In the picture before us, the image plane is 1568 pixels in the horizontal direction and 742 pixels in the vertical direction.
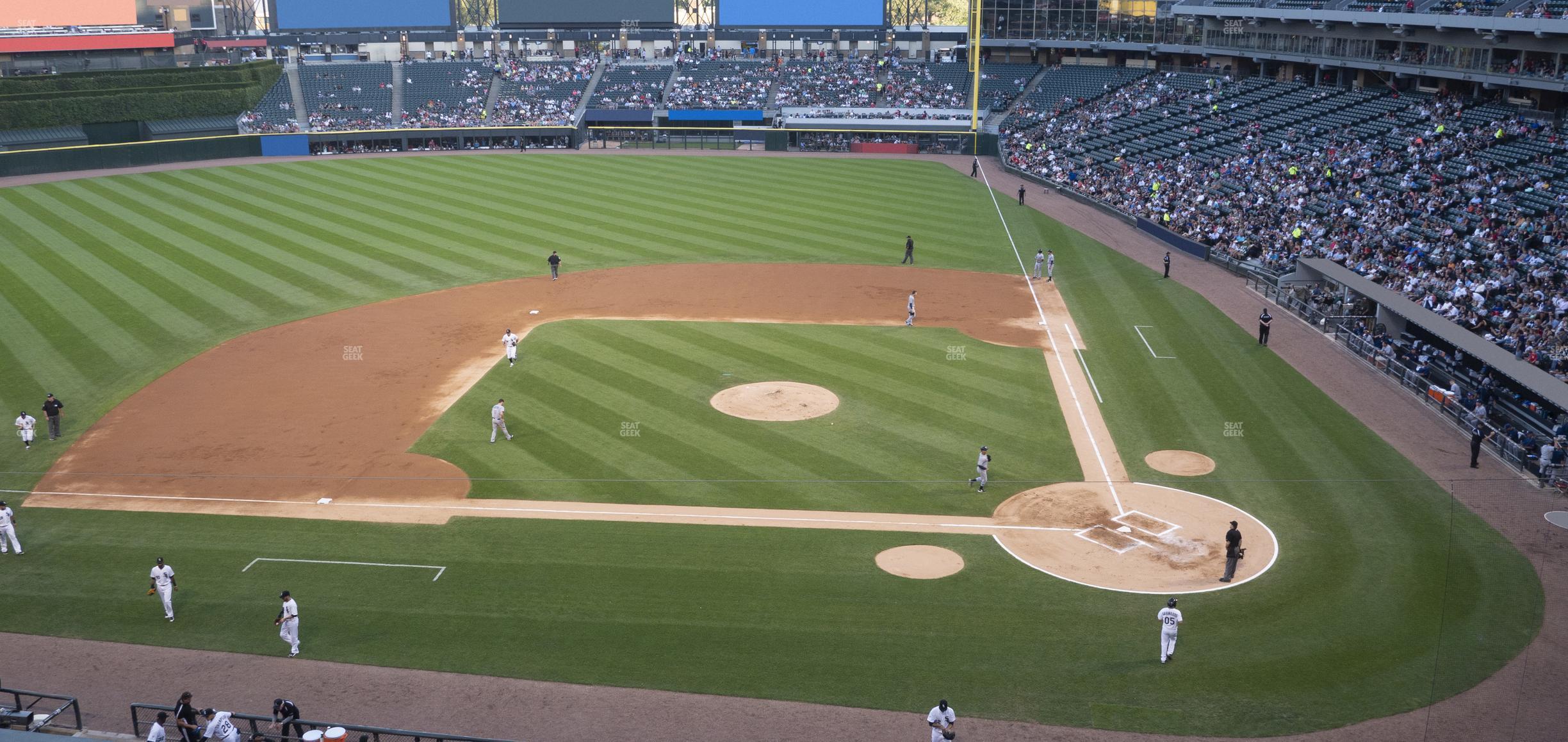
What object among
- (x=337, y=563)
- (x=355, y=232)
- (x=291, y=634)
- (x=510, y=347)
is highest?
(x=355, y=232)

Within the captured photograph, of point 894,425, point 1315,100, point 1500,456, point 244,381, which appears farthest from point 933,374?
point 1315,100

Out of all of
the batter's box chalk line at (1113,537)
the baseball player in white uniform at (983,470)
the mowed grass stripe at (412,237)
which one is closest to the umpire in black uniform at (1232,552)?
the batter's box chalk line at (1113,537)

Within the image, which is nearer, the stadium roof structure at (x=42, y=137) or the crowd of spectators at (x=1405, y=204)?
the crowd of spectators at (x=1405, y=204)

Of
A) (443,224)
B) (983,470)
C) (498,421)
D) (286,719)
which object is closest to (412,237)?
(443,224)

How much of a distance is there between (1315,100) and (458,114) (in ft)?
189

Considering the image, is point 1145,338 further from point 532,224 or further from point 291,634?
point 532,224

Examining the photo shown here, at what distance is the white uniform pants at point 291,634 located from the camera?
1856cm

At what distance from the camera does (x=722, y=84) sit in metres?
89.2

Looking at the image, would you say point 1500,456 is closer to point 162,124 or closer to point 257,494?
point 257,494

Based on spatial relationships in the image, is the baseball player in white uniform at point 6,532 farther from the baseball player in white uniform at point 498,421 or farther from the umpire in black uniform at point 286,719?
the umpire in black uniform at point 286,719

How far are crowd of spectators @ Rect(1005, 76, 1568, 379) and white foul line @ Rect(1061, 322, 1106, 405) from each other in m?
10.2

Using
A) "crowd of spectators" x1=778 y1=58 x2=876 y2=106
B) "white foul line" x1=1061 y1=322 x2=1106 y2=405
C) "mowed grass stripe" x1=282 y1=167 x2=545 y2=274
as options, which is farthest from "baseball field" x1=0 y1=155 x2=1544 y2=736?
"crowd of spectators" x1=778 y1=58 x2=876 y2=106

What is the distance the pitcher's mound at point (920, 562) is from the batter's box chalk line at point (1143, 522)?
3937mm

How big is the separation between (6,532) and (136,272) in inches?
950
